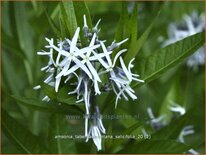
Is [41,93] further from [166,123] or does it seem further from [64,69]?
[64,69]

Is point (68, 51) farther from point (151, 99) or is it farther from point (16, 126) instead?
point (151, 99)

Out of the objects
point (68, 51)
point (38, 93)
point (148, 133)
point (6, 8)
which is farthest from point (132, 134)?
point (6, 8)

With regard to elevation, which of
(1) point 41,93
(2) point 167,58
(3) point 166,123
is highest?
(2) point 167,58

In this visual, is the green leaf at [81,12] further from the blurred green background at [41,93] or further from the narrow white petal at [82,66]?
the blurred green background at [41,93]

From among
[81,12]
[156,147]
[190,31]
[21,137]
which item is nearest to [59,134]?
[21,137]

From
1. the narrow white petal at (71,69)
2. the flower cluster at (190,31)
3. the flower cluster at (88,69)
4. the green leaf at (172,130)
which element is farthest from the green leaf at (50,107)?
the flower cluster at (190,31)

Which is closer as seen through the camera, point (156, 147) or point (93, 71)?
point (93, 71)

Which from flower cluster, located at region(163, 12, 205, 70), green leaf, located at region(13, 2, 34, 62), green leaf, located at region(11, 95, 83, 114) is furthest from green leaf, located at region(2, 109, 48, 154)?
flower cluster, located at region(163, 12, 205, 70)
